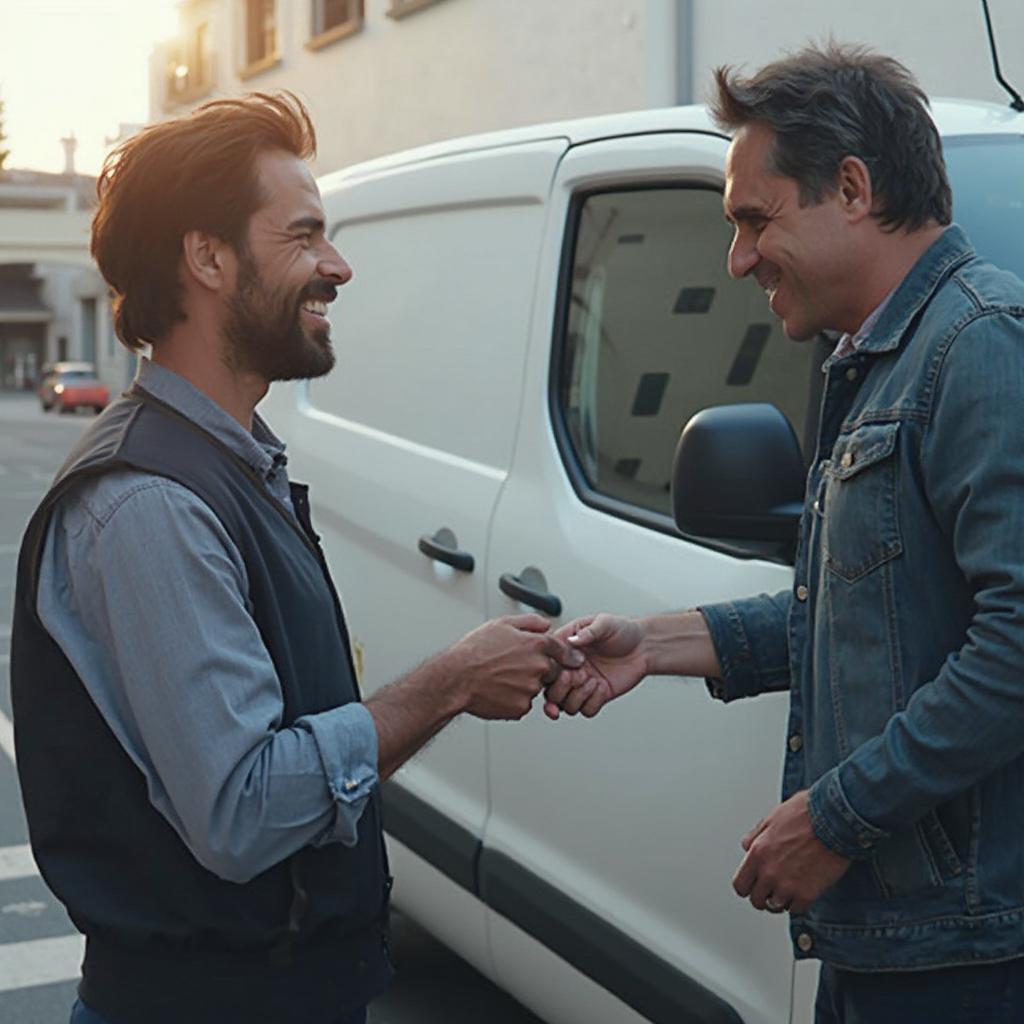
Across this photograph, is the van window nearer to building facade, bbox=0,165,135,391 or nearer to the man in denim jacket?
the man in denim jacket

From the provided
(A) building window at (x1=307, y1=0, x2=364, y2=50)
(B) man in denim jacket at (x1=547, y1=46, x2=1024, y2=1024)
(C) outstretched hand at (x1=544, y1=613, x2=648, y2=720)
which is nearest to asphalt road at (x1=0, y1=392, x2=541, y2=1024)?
(C) outstretched hand at (x1=544, y1=613, x2=648, y2=720)

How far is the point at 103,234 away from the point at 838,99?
85 centimetres

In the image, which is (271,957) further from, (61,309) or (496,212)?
(61,309)

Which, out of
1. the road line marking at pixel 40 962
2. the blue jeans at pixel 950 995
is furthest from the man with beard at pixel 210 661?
the road line marking at pixel 40 962

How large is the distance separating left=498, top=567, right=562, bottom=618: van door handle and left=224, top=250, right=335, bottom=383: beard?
3.62ft

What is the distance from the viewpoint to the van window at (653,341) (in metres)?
3.09

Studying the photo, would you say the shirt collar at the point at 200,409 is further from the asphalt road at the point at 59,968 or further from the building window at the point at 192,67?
the building window at the point at 192,67

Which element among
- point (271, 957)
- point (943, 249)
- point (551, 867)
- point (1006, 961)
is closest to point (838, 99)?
point (943, 249)

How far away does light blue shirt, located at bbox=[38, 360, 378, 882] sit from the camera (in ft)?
6.00

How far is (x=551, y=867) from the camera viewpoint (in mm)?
3188

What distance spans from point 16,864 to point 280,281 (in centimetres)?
384

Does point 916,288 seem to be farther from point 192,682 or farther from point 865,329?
point 192,682

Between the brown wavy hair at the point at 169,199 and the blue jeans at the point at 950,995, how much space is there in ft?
3.67

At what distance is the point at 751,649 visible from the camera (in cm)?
248
